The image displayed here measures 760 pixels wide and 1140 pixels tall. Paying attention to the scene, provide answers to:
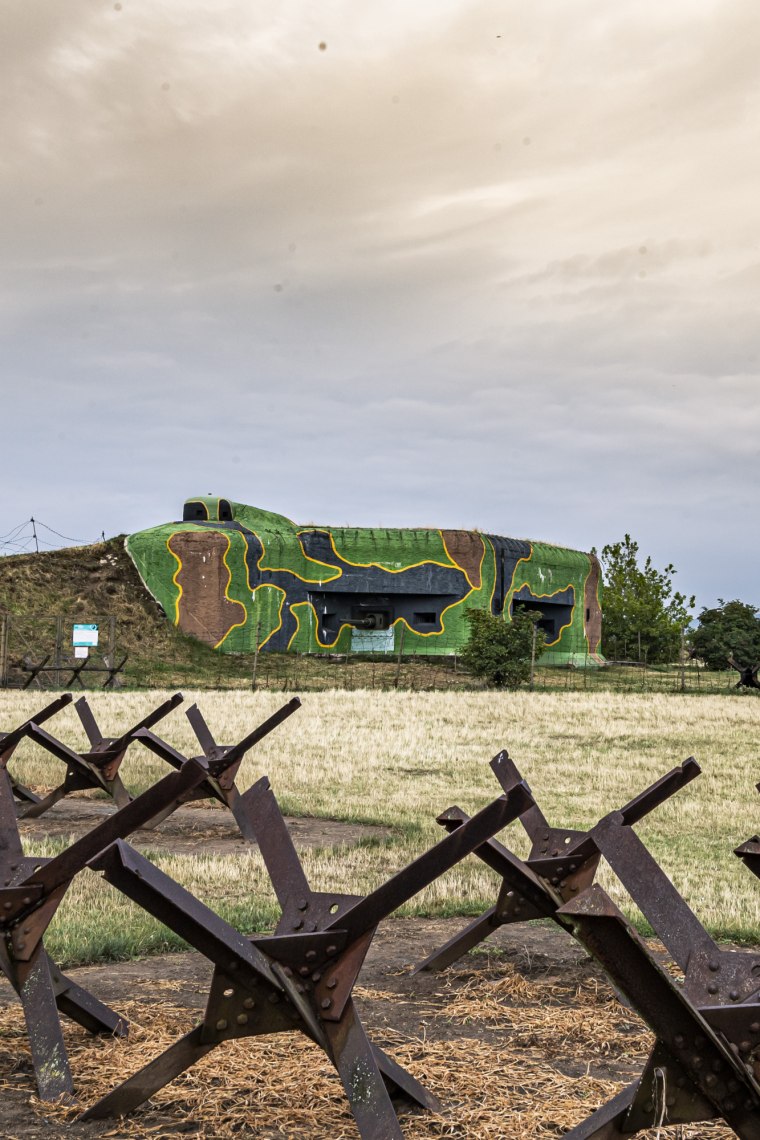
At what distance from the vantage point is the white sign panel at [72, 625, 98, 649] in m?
34.1

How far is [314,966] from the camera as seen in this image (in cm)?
362

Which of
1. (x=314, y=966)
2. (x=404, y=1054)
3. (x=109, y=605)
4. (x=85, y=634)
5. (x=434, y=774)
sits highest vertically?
(x=109, y=605)

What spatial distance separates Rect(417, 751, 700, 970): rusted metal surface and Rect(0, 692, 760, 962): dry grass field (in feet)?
6.04

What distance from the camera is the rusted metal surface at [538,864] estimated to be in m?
4.70

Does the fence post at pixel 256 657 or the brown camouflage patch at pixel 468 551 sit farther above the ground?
the brown camouflage patch at pixel 468 551

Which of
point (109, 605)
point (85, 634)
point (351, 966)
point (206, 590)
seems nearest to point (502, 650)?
point (85, 634)

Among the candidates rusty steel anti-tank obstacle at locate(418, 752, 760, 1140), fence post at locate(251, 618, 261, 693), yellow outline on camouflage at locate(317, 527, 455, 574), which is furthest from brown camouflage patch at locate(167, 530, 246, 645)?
rusty steel anti-tank obstacle at locate(418, 752, 760, 1140)

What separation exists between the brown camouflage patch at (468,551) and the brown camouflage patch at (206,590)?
30.8 feet

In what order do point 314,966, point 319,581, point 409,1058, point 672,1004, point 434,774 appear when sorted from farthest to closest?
point 319,581
point 434,774
point 409,1058
point 314,966
point 672,1004

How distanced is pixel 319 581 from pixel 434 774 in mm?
29398

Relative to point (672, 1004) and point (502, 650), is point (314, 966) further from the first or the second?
point (502, 650)

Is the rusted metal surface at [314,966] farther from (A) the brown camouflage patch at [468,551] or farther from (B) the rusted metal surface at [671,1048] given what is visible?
(A) the brown camouflage patch at [468,551]

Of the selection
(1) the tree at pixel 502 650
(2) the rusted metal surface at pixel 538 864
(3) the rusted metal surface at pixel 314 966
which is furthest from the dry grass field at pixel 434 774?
(1) the tree at pixel 502 650

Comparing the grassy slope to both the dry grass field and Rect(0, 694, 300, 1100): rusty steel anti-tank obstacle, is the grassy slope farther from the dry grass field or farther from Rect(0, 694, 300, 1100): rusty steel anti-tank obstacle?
Rect(0, 694, 300, 1100): rusty steel anti-tank obstacle
